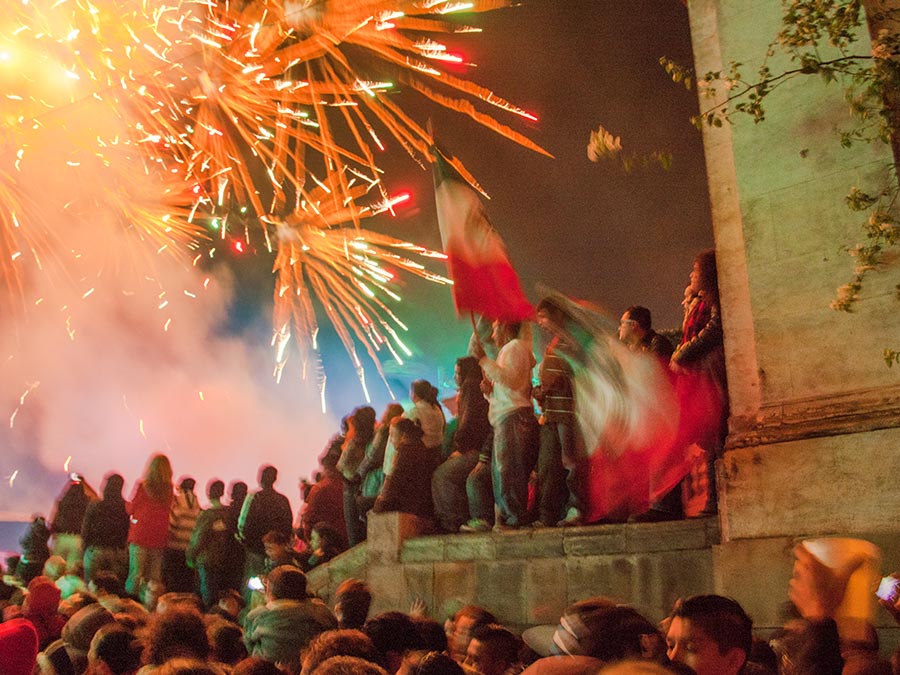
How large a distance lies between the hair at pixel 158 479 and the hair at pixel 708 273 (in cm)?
691

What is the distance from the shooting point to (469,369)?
8.66 metres

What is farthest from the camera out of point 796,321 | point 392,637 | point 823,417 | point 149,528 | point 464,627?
point 149,528

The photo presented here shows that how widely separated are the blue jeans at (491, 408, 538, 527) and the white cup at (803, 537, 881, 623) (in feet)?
11.1

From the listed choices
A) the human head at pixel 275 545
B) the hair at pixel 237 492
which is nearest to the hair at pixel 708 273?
the human head at pixel 275 545

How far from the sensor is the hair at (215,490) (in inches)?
417

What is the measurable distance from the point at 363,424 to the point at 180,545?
2989 mm

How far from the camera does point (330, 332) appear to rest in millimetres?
19609

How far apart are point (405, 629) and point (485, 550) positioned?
9.02 feet

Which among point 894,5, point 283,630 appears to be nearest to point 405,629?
point 283,630

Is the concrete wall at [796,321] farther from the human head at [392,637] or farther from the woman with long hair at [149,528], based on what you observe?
the woman with long hair at [149,528]

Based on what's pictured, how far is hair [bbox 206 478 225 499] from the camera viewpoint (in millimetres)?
10602

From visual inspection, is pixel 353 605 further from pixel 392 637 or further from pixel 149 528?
pixel 149 528

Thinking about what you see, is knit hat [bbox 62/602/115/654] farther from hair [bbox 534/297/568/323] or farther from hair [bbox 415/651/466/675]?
hair [bbox 534/297/568/323]

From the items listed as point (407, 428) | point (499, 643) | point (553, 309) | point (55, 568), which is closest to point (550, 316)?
point (553, 309)
